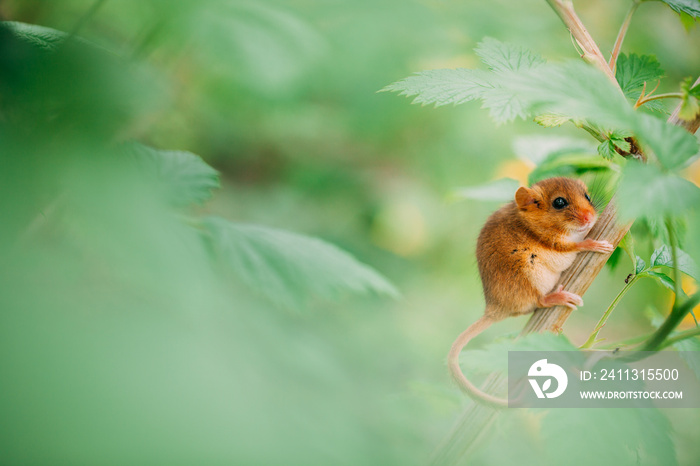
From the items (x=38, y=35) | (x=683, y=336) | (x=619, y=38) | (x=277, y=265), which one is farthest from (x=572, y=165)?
(x=38, y=35)

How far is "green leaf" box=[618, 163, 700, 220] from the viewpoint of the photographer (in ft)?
1.95

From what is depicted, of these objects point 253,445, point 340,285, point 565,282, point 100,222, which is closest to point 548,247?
point 565,282

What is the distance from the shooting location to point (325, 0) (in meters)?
1.12

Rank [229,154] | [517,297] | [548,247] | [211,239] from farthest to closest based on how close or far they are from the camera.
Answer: [229,154] → [548,247] → [517,297] → [211,239]

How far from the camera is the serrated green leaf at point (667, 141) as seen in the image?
642 millimetres

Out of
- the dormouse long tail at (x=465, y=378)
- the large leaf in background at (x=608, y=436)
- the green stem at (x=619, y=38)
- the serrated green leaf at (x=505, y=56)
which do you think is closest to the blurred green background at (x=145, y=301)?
the large leaf in background at (x=608, y=436)

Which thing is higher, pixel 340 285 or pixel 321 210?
pixel 340 285

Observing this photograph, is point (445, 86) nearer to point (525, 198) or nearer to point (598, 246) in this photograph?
point (598, 246)

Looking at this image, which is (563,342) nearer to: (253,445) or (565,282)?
(565,282)

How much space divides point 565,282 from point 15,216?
1.05 m
